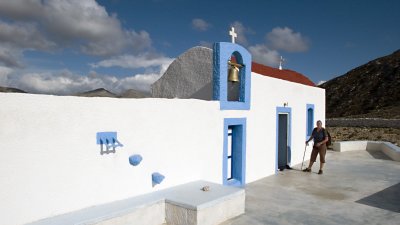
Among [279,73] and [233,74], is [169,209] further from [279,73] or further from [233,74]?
[279,73]

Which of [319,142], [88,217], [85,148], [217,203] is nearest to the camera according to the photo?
[88,217]

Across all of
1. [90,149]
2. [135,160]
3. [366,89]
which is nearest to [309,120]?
[135,160]

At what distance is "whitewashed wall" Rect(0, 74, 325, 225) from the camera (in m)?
4.64

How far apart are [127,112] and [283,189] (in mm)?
4944

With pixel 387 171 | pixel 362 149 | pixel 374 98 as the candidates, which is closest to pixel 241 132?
pixel 387 171

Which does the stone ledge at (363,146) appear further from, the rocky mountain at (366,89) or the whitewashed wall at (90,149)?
the rocky mountain at (366,89)

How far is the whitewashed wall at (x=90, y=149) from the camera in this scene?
4645 mm

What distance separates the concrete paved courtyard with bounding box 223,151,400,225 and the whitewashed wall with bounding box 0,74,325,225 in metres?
1.58

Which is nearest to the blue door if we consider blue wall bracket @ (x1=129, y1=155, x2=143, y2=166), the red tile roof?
the red tile roof

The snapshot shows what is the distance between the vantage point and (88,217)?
4992 millimetres

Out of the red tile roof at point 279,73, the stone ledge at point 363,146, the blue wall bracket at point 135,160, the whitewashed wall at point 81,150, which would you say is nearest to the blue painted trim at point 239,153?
the whitewashed wall at point 81,150

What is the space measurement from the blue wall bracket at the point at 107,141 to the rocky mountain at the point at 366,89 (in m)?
58.6

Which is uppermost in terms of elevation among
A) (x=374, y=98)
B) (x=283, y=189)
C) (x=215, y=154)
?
(x=374, y=98)

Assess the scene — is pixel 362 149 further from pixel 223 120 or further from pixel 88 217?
pixel 88 217
